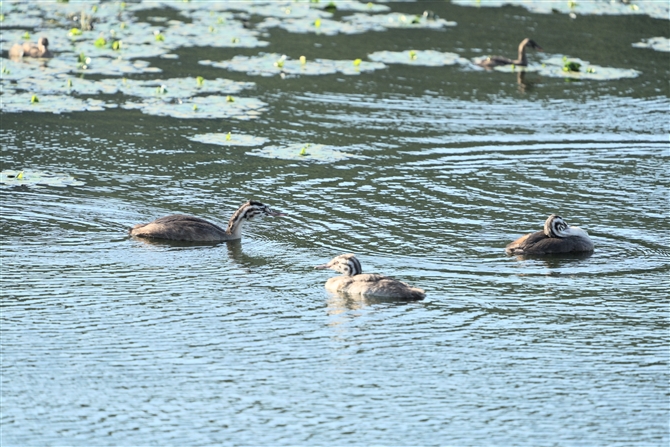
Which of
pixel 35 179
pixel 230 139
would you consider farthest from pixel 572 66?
pixel 35 179

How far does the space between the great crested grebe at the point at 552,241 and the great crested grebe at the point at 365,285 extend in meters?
2.68

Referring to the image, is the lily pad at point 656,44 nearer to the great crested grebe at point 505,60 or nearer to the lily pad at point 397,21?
the great crested grebe at point 505,60

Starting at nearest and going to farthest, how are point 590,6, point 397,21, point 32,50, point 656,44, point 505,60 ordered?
point 32,50 < point 505,60 < point 656,44 < point 397,21 < point 590,6

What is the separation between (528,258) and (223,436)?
7336 millimetres

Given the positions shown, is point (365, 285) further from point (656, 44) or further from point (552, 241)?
point (656, 44)

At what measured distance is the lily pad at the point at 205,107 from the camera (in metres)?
25.3

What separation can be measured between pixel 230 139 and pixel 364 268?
7.86 metres

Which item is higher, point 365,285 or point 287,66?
point 287,66

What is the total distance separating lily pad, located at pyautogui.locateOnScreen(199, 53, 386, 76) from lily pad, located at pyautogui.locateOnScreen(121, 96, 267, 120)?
11.3ft

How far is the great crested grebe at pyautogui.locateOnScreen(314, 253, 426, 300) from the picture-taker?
14930 mm

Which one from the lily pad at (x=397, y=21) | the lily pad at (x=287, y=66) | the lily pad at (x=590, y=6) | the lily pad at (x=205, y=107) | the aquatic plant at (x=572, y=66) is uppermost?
the lily pad at (x=590, y=6)

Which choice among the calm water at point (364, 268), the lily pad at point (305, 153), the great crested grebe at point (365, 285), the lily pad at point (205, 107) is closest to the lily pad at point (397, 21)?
the calm water at point (364, 268)

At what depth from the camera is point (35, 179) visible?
2052 cm

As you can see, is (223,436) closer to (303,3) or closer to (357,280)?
(357,280)
